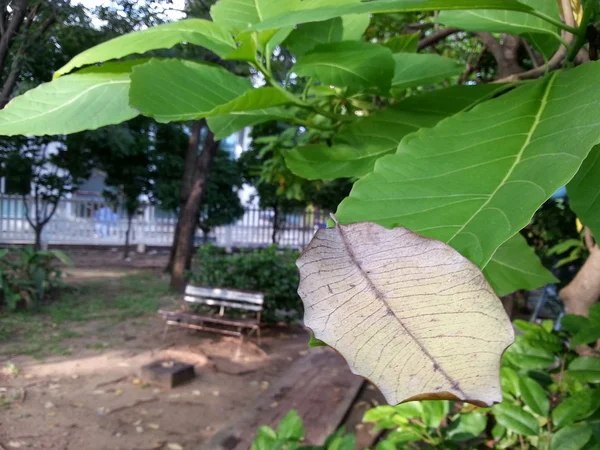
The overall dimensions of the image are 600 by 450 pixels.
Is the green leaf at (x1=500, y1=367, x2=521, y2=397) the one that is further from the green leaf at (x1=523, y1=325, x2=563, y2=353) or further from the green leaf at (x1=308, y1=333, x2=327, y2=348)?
the green leaf at (x1=308, y1=333, x2=327, y2=348)

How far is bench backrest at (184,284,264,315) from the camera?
240 inches

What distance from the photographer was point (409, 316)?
236mm

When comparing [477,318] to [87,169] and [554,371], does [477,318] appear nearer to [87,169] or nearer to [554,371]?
[554,371]

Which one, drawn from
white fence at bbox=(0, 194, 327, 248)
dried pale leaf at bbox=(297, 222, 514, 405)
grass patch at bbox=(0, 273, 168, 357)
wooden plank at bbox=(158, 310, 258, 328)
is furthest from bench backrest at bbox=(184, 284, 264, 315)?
dried pale leaf at bbox=(297, 222, 514, 405)

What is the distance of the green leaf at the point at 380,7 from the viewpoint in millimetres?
318

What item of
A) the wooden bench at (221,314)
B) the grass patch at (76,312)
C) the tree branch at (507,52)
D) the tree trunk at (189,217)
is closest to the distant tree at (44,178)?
the grass patch at (76,312)

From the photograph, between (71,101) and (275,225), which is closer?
(71,101)

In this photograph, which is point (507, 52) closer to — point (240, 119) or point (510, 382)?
point (510, 382)

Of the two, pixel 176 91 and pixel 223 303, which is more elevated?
pixel 176 91

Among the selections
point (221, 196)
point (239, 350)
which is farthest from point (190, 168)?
point (239, 350)

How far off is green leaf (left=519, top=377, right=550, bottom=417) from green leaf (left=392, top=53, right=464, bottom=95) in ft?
2.29

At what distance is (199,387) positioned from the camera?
4.58 meters

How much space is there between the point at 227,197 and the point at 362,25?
38.8 ft

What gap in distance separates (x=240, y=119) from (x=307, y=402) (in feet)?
11.9
